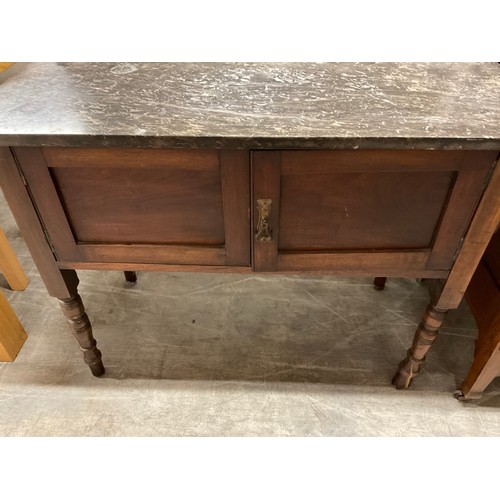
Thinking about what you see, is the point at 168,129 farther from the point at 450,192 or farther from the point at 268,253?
the point at 450,192

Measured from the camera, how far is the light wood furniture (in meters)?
1.50

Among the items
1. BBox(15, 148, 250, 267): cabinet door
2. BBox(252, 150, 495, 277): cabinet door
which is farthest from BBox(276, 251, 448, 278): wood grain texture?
BBox(15, 148, 250, 267): cabinet door

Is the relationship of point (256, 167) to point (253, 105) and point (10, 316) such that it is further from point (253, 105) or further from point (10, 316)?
point (10, 316)

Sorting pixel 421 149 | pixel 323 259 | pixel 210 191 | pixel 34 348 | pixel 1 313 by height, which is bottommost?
pixel 34 348

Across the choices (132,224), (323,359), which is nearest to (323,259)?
(132,224)

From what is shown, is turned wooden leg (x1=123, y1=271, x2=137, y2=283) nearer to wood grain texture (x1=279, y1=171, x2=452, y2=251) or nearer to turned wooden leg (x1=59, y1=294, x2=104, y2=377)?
turned wooden leg (x1=59, y1=294, x2=104, y2=377)

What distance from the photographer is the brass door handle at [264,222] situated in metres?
0.96

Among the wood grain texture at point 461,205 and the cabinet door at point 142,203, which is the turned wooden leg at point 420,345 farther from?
the cabinet door at point 142,203

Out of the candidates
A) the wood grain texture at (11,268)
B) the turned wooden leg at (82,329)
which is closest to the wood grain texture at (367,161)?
the turned wooden leg at (82,329)

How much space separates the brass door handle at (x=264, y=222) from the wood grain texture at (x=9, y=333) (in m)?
Answer: 1.00

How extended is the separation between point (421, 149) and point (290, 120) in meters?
0.27

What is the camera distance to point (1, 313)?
4.87 feet

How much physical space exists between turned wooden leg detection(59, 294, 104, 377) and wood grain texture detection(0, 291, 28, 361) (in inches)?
12.0
